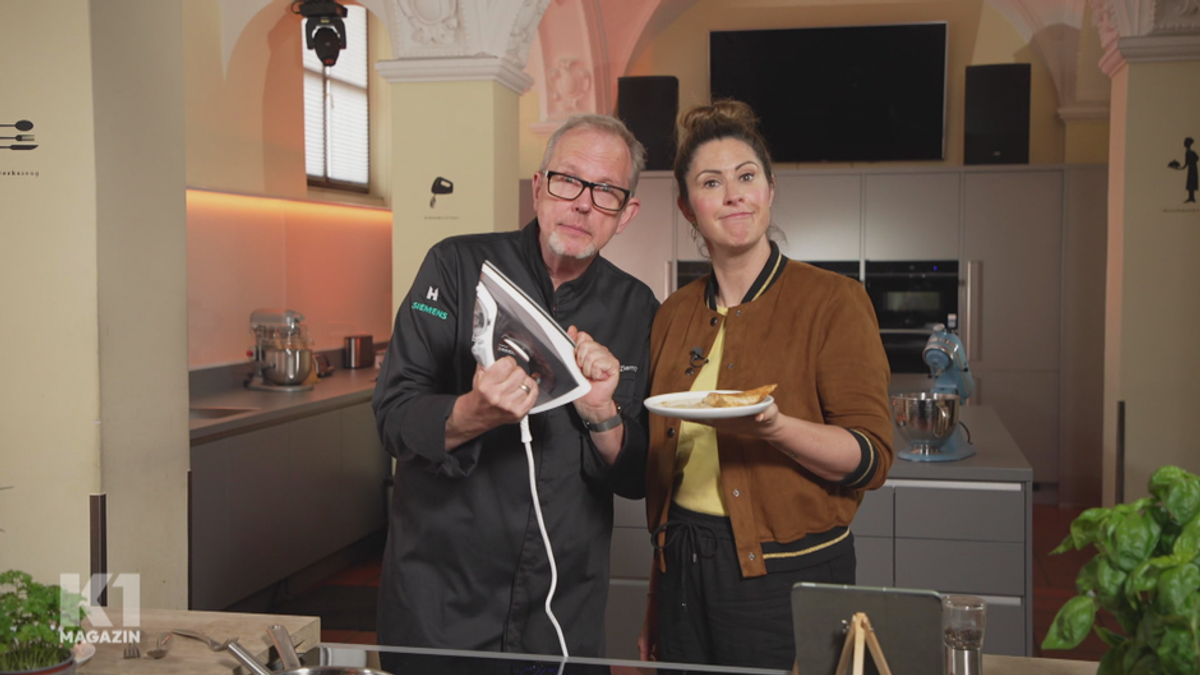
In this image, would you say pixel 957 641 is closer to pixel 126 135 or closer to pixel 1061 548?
pixel 1061 548

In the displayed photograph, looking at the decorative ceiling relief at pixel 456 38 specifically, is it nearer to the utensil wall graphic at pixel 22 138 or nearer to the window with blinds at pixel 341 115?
the window with blinds at pixel 341 115

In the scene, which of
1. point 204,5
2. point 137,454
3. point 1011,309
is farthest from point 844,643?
point 1011,309

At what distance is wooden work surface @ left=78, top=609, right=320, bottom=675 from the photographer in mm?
1187

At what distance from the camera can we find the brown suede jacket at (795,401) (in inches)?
60.1

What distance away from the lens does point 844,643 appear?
99 cm

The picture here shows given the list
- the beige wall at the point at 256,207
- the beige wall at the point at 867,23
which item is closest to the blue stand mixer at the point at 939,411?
the beige wall at the point at 256,207

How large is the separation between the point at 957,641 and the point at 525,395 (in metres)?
0.65

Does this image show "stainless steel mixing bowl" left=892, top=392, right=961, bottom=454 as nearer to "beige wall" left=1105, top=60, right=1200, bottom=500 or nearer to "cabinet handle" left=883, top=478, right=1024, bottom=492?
"cabinet handle" left=883, top=478, right=1024, bottom=492

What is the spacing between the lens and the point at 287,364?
5078 millimetres

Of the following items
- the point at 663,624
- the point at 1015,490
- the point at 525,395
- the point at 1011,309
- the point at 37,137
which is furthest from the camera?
the point at 1011,309

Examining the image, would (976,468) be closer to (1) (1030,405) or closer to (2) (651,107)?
(1) (1030,405)

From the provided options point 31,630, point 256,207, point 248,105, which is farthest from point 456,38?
point 31,630

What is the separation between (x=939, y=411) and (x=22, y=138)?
2.53 meters

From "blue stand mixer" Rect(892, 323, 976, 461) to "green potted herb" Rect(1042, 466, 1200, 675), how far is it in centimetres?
230
